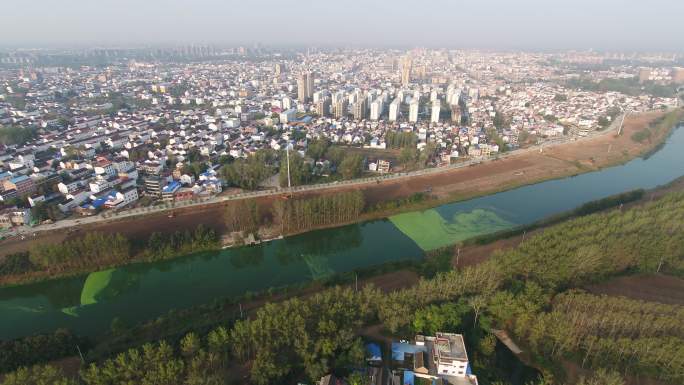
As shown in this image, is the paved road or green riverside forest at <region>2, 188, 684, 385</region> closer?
green riverside forest at <region>2, 188, 684, 385</region>

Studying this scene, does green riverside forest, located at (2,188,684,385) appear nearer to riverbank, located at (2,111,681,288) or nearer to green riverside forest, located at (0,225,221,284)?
green riverside forest, located at (0,225,221,284)

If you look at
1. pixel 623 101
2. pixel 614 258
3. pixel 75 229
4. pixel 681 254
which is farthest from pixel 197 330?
pixel 623 101

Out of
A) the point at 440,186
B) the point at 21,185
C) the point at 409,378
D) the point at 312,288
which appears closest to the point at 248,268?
the point at 312,288

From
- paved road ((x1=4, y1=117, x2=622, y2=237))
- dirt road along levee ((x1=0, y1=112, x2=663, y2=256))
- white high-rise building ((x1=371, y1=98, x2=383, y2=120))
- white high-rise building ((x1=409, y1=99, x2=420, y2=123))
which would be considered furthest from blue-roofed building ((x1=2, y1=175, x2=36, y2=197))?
white high-rise building ((x1=409, y1=99, x2=420, y2=123))

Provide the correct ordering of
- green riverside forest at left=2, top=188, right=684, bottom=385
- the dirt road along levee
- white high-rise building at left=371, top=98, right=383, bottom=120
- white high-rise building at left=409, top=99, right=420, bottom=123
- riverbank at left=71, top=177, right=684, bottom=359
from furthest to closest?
1. white high-rise building at left=371, top=98, right=383, bottom=120
2. white high-rise building at left=409, top=99, right=420, bottom=123
3. the dirt road along levee
4. riverbank at left=71, top=177, right=684, bottom=359
5. green riverside forest at left=2, top=188, right=684, bottom=385

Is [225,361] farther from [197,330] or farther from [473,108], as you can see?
[473,108]

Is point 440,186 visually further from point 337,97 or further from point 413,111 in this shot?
point 337,97
